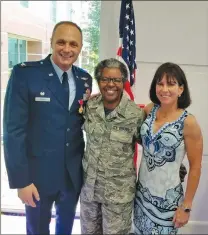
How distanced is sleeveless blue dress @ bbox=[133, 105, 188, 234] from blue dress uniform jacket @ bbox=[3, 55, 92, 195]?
0.35 m

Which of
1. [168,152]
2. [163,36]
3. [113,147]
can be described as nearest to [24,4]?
[163,36]

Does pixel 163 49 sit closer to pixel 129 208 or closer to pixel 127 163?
pixel 127 163

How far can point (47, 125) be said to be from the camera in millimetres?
1254

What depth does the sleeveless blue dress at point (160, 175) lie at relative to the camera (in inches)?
43.8

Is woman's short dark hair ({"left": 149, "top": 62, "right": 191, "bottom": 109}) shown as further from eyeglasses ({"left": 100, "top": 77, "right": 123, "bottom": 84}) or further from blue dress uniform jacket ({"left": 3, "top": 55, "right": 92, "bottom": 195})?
blue dress uniform jacket ({"left": 3, "top": 55, "right": 92, "bottom": 195})

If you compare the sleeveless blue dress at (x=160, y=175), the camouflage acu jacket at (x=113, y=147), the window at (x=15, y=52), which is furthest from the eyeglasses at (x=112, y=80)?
the window at (x=15, y=52)

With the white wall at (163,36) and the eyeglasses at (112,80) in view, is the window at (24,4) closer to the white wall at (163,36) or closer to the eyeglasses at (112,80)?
the white wall at (163,36)

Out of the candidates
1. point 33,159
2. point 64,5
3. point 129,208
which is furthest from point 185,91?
point 64,5

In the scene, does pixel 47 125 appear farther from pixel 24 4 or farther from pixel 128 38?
pixel 24 4

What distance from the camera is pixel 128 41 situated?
173cm

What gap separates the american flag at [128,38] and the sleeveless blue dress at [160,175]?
0.57 metres

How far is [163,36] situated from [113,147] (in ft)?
3.37

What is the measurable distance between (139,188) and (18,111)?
0.69 metres

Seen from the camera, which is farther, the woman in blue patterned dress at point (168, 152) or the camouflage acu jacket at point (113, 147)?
the camouflage acu jacket at point (113, 147)
